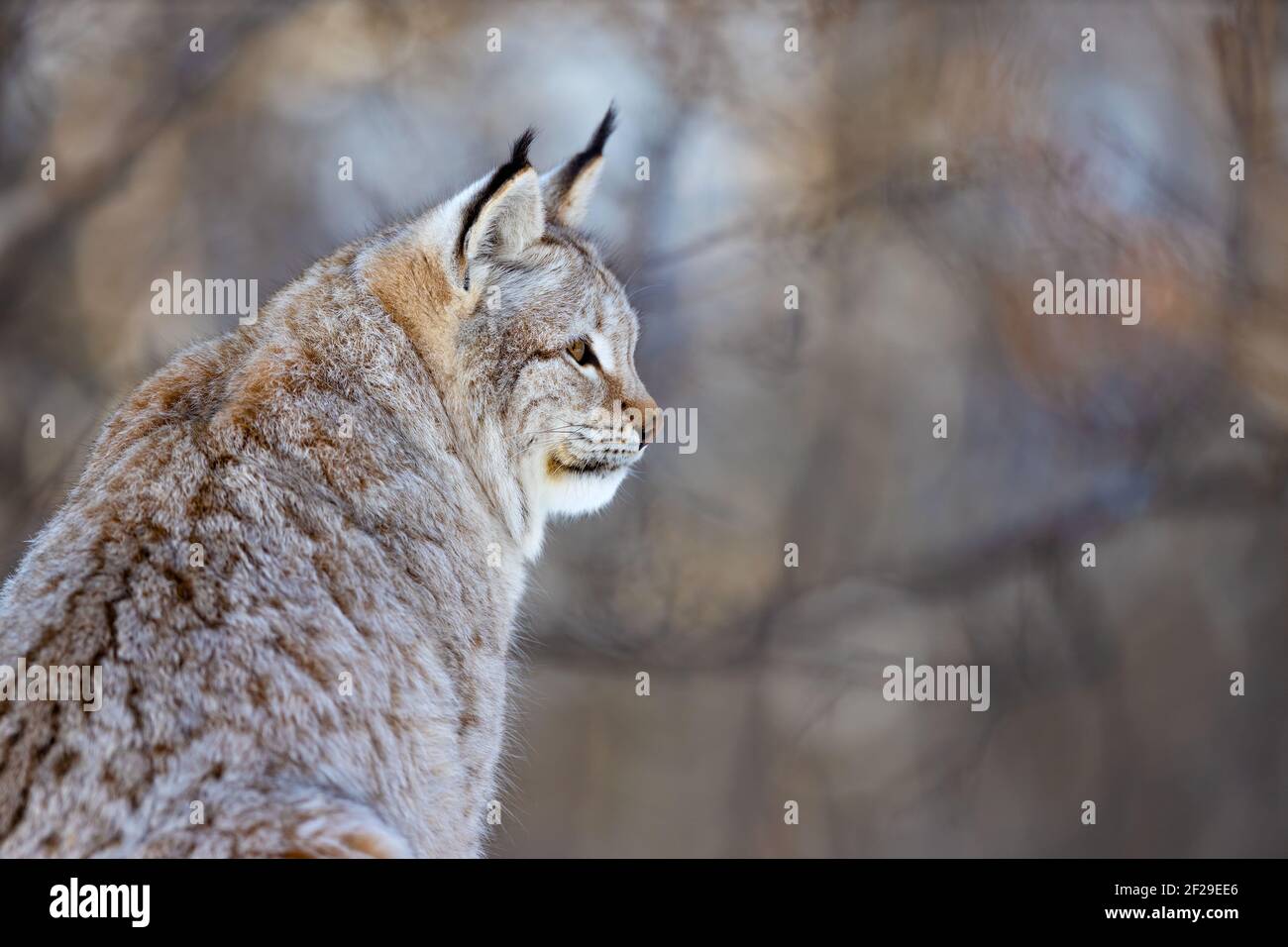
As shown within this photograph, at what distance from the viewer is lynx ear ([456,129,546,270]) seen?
146 inches

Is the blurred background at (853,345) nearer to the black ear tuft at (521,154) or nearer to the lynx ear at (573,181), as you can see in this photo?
the lynx ear at (573,181)

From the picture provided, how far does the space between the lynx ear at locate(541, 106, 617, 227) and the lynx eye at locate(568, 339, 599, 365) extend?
21.9 inches

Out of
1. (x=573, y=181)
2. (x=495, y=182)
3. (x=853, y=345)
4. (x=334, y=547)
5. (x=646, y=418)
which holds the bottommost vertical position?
(x=334, y=547)

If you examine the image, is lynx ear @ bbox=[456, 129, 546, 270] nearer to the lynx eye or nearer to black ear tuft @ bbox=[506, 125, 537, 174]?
black ear tuft @ bbox=[506, 125, 537, 174]

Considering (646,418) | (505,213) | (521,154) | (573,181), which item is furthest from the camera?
(573,181)

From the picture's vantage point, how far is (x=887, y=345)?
989 centimetres

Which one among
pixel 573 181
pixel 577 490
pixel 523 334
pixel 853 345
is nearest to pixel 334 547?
pixel 523 334

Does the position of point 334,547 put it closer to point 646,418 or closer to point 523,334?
point 523,334

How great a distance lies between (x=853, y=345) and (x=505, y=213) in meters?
6.11

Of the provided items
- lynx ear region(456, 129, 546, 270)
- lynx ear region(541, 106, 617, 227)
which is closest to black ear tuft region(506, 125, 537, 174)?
lynx ear region(456, 129, 546, 270)

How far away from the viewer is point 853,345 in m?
9.77
